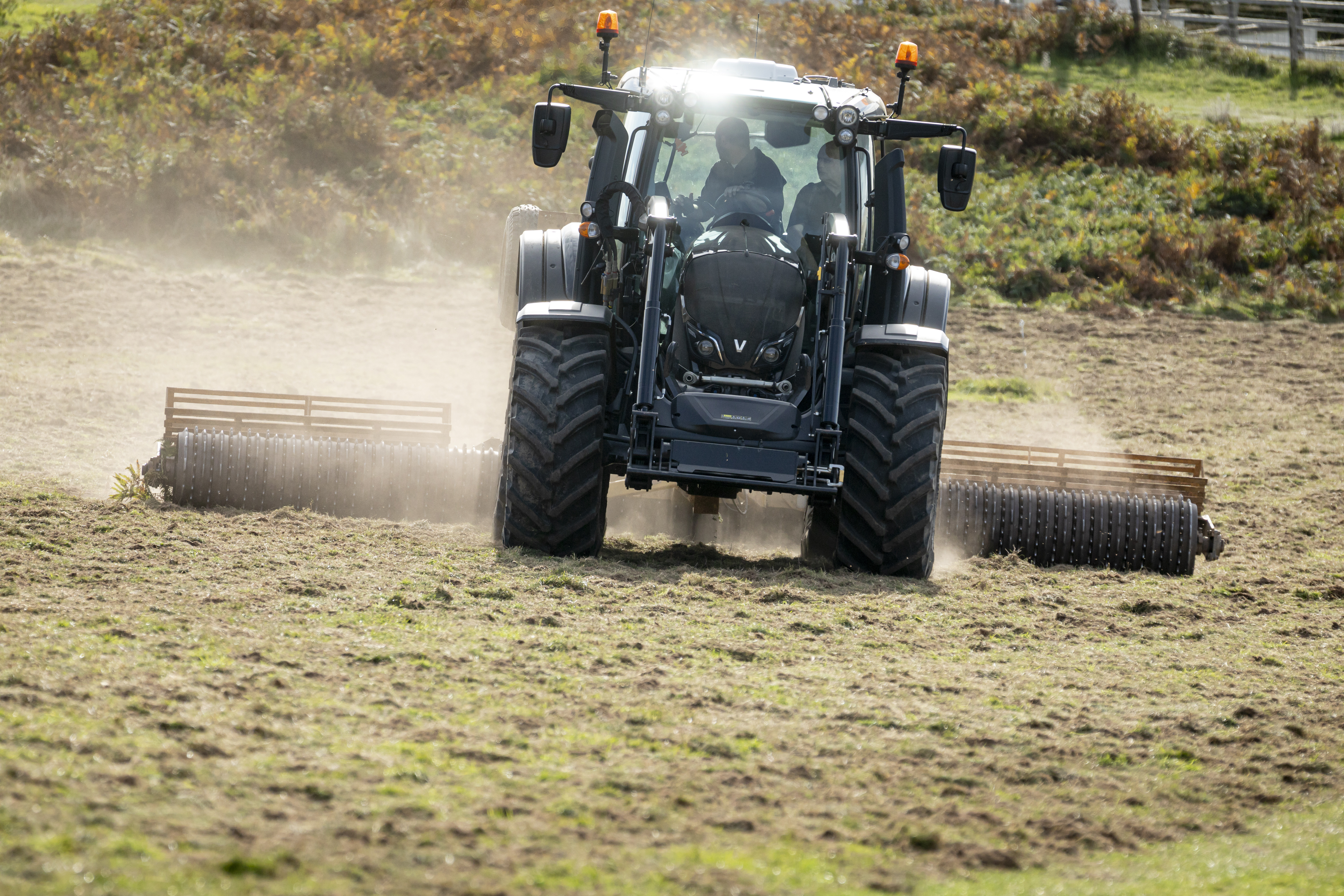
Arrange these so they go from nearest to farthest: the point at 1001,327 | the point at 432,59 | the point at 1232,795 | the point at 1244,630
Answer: the point at 1232,795 → the point at 1244,630 → the point at 1001,327 → the point at 432,59

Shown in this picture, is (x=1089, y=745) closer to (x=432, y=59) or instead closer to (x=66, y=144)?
(x=66, y=144)

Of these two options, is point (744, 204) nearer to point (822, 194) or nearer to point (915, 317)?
point (822, 194)

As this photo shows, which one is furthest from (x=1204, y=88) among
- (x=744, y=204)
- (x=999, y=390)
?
(x=744, y=204)

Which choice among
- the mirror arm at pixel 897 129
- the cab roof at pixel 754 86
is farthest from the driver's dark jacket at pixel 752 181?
the mirror arm at pixel 897 129

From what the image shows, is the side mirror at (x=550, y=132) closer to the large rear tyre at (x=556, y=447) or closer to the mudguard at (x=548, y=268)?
the mudguard at (x=548, y=268)

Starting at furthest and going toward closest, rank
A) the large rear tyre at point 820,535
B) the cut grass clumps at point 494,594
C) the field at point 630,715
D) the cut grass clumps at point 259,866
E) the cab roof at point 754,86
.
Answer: the large rear tyre at point 820,535, the cab roof at point 754,86, the cut grass clumps at point 494,594, the field at point 630,715, the cut grass clumps at point 259,866

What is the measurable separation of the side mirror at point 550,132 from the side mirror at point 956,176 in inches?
78.9

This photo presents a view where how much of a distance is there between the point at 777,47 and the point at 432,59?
235 inches

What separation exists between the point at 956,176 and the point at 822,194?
0.72 metres

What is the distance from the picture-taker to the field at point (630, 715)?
11.3 ft

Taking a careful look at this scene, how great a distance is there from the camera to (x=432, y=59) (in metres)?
23.6

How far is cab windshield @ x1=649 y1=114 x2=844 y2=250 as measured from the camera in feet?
24.7

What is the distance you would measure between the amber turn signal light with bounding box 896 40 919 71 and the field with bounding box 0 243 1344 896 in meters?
2.82

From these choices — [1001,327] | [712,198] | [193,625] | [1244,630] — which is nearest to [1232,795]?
[1244,630]
